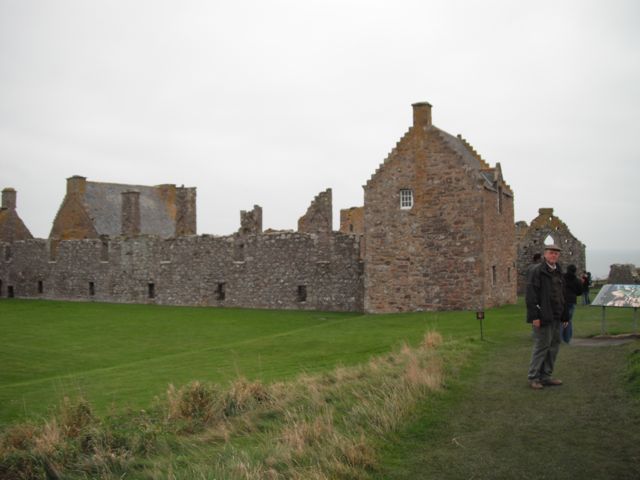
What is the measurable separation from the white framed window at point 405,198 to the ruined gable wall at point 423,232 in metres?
0.14

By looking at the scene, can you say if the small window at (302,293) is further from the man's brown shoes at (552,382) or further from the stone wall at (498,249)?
the man's brown shoes at (552,382)

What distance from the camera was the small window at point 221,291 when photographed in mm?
33250

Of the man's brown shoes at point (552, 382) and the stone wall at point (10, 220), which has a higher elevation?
the stone wall at point (10, 220)

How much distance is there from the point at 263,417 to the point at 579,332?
8.72 m

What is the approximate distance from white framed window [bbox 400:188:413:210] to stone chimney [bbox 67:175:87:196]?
1128 inches

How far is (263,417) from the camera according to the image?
1037 centimetres

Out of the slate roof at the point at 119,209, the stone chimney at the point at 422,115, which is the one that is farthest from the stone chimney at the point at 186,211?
the stone chimney at the point at 422,115

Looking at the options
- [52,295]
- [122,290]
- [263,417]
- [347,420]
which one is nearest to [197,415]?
[263,417]

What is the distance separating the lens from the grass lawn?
7156 mm

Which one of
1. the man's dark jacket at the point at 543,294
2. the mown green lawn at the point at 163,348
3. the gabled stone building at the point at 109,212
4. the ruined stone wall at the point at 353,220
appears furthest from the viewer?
the ruined stone wall at the point at 353,220

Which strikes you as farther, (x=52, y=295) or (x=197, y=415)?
(x=52, y=295)

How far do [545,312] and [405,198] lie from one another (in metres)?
16.6

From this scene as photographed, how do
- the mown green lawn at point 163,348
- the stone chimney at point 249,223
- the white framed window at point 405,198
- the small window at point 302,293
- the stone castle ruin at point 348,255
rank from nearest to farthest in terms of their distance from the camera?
the mown green lawn at point 163,348 → the stone castle ruin at point 348,255 → the white framed window at point 405,198 → the small window at point 302,293 → the stone chimney at point 249,223

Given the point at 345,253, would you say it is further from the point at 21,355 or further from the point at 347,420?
the point at 347,420
